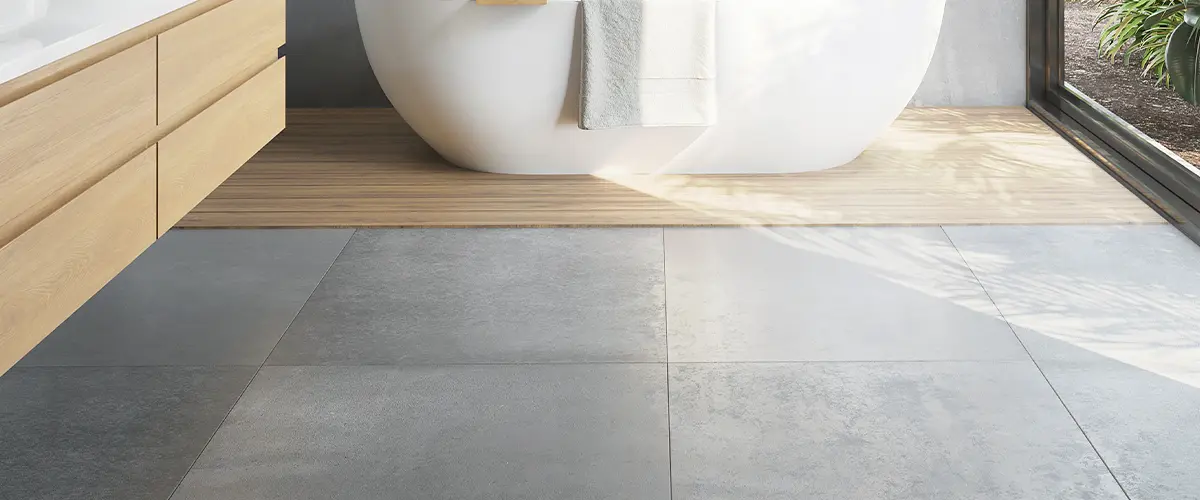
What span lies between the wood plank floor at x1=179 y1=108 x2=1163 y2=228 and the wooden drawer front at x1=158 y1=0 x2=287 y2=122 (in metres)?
1.03

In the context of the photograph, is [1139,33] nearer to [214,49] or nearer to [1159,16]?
[1159,16]

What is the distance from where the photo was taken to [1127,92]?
13.3ft

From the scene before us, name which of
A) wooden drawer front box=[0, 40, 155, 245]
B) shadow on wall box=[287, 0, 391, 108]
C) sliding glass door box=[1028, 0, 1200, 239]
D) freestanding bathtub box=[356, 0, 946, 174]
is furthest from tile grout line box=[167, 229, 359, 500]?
sliding glass door box=[1028, 0, 1200, 239]

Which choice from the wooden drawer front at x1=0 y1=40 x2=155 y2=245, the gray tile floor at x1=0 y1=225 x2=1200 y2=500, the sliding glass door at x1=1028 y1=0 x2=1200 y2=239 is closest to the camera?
the wooden drawer front at x1=0 y1=40 x2=155 y2=245

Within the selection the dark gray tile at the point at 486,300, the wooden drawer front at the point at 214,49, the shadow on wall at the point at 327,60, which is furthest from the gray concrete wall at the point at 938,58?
the wooden drawer front at the point at 214,49

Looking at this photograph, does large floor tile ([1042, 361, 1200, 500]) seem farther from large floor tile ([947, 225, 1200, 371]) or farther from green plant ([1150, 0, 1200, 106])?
green plant ([1150, 0, 1200, 106])

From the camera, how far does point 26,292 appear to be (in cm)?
146

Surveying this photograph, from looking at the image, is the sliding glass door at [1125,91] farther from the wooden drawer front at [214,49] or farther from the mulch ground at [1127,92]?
the wooden drawer front at [214,49]

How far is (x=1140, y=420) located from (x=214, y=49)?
1.83 metres

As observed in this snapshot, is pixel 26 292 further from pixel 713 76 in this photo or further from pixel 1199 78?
pixel 1199 78

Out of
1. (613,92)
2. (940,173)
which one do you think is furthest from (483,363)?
(940,173)

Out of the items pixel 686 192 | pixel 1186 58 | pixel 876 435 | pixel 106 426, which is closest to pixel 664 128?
pixel 686 192

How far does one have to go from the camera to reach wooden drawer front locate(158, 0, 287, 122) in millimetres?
1898

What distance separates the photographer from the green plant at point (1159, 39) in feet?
11.2
